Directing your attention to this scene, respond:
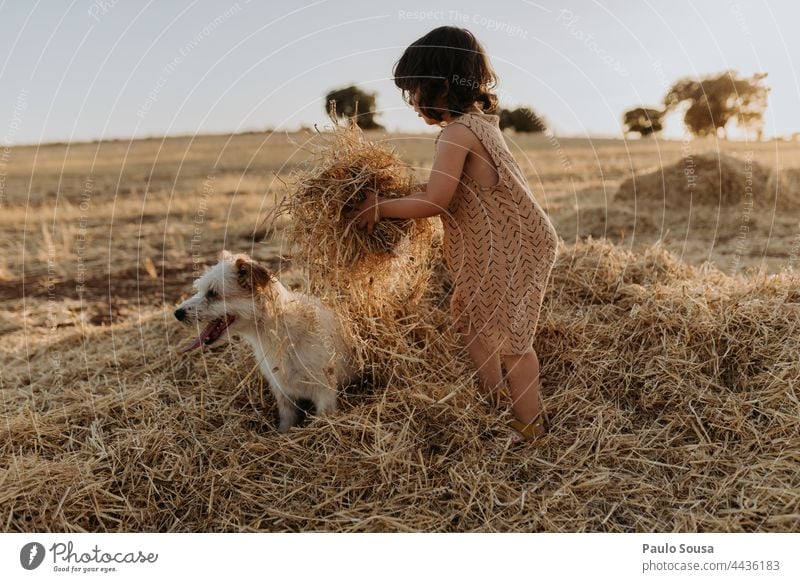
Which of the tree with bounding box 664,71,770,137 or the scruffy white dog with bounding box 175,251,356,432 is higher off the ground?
the tree with bounding box 664,71,770,137

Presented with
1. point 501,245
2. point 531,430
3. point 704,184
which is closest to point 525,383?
point 531,430

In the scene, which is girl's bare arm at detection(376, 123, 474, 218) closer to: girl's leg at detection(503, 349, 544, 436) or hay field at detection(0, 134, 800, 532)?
hay field at detection(0, 134, 800, 532)

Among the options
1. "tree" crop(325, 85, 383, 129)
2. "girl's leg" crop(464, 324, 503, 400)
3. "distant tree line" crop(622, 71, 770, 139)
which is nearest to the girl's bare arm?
"girl's leg" crop(464, 324, 503, 400)

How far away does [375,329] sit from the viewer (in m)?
3.70

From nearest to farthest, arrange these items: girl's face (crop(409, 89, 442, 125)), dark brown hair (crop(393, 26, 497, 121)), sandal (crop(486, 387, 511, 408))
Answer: dark brown hair (crop(393, 26, 497, 121)), girl's face (crop(409, 89, 442, 125)), sandal (crop(486, 387, 511, 408))

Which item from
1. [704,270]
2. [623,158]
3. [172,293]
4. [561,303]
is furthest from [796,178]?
[172,293]

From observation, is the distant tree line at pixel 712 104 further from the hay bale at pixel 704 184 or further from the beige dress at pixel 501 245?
the beige dress at pixel 501 245

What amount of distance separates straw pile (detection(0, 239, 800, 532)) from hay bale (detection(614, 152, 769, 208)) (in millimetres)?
5145

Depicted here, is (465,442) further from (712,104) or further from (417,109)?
(712,104)

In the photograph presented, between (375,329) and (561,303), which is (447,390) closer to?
(375,329)

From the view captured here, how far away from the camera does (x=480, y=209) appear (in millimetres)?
3230

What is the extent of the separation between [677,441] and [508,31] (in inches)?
109

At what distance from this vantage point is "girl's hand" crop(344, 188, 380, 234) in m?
3.24

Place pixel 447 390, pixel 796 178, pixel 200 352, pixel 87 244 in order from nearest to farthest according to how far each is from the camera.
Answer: pixel 447 390 < pixel 200 352 < pixel 87 244 < pixel 796 178
